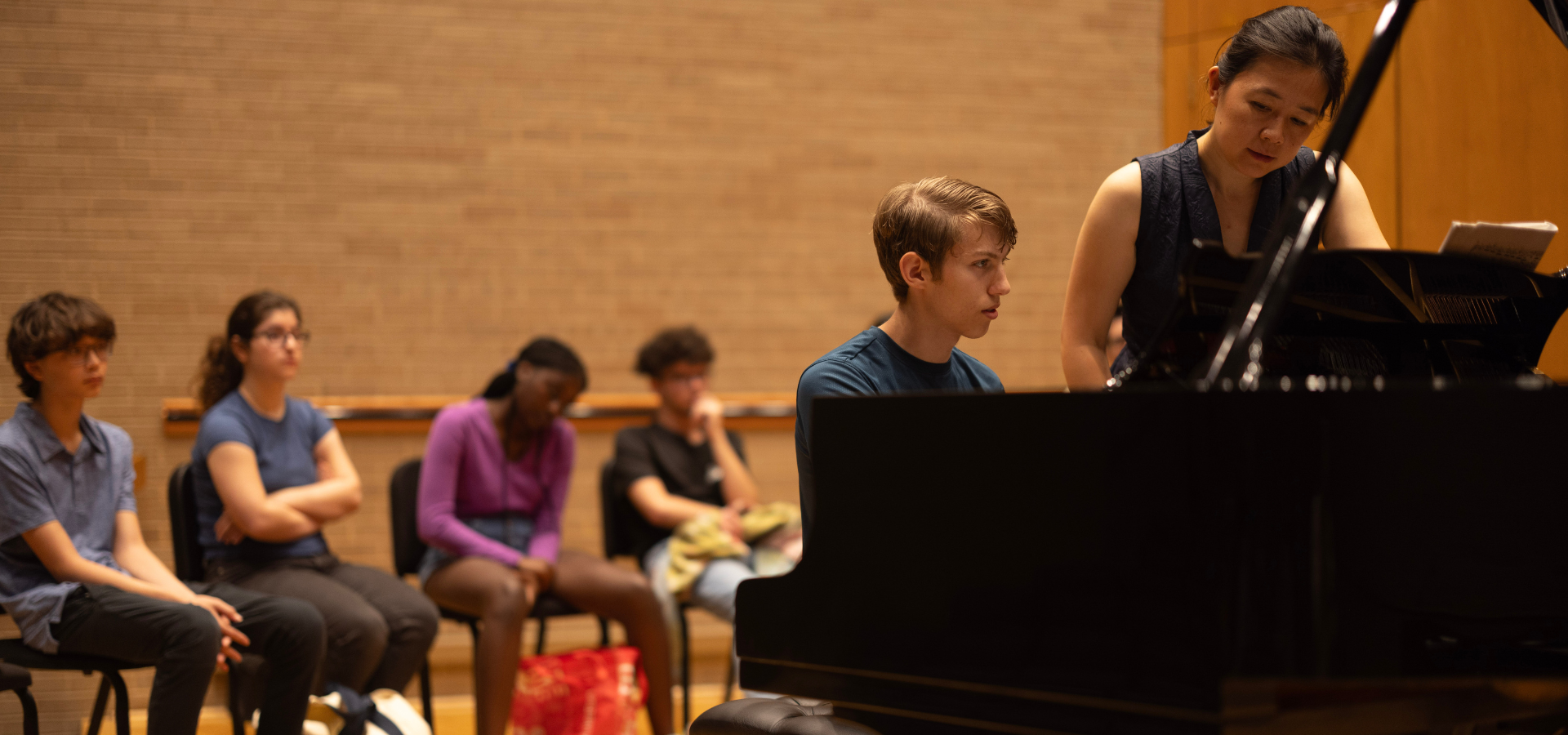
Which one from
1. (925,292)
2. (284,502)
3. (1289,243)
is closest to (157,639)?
(284,502)

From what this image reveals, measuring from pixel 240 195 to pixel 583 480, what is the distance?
1.71m

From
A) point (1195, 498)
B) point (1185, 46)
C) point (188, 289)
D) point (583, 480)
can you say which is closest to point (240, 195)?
point (188, 289)

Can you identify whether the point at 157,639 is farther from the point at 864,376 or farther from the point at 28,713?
the point at 864,376

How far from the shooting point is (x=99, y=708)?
10.3ft

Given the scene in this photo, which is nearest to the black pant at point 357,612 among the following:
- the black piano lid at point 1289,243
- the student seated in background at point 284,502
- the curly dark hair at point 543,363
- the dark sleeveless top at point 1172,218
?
the student seated in background at point 284,502

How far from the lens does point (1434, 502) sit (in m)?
1.30

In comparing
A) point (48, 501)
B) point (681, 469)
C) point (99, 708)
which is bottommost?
point (99, 708)

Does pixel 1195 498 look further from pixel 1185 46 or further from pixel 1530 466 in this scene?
pixel 1185 46

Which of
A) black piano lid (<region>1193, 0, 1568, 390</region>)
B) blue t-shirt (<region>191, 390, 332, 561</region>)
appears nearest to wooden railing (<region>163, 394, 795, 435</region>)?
blue t-shirt (<region>191, 390, 332, 561</region>)

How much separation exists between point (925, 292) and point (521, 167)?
3157mm

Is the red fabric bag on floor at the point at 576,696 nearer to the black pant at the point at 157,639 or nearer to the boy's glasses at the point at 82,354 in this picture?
the black pant at the point at 157,639

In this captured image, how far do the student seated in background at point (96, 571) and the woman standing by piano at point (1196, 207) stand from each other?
2.10 m

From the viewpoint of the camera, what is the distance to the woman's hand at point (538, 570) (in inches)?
137

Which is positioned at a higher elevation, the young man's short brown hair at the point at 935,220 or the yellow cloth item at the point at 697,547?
the young man's short brown hair at the point at 935,220
